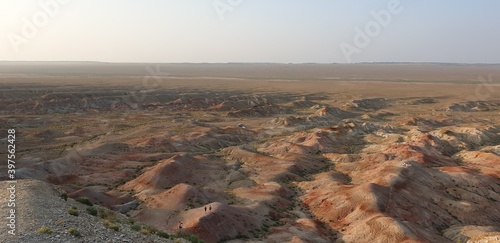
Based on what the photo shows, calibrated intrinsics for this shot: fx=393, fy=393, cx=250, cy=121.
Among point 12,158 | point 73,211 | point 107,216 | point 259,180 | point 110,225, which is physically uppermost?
point 73,211

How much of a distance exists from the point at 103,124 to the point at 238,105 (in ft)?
213

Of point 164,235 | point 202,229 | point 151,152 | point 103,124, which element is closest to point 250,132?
point 151,152

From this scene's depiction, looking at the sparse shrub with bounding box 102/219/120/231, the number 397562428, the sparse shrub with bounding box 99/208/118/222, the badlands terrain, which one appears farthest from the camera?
the badlands terrain

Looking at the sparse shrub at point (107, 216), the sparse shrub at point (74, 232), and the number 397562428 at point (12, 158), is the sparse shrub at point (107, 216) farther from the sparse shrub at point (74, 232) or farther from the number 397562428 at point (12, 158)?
the number 397562428 at point (12, 158)

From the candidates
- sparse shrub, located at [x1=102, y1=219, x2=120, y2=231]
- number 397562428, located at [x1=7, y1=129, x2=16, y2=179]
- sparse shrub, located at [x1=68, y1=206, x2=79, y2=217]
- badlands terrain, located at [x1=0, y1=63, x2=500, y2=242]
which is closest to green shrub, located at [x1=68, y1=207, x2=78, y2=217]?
sparse shrub, located at [x1=68, y1=206, x2=79, y2=217]

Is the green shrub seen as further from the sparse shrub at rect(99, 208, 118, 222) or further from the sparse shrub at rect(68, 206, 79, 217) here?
the sparse shrub at rect(99, 208, 118, 222)

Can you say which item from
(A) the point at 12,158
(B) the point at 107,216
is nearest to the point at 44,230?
(B) the point at 107,216

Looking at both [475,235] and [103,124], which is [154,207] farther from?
[103,124]

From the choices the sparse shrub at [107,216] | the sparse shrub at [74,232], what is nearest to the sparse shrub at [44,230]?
the sparse shrub at [74,232]

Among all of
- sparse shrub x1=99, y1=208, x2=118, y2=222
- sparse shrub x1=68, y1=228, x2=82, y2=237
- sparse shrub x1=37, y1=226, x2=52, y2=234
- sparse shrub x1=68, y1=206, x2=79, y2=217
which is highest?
sparse shrub x1=37, y1=226, x2=52, y2=234

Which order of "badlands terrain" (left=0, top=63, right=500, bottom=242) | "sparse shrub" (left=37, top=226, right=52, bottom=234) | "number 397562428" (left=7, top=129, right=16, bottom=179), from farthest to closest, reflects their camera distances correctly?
"badlands terrain" (left=0, top=63, right=500, bottom=242) < "number 397562428" (left=7, top=129, right=16, bottom=179) < "sparse shrub" (left=37, top=226, right=52, bottom=234)

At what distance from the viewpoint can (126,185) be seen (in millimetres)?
55125

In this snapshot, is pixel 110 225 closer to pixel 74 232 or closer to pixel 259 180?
pixel 74 232

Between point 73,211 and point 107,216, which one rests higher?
point 73,211
